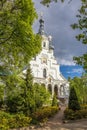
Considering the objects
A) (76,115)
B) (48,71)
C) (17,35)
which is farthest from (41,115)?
(48,71)

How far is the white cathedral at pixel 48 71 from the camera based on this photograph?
70.8 meters

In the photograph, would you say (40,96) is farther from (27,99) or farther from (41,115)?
(41,115)

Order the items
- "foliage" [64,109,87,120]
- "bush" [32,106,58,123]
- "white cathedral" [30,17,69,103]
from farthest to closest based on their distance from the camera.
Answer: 1. "white cathedral" [30,17,69,103]
2. "foliage" [64,109,87,120]
3. "bush" [32,106,58,123]

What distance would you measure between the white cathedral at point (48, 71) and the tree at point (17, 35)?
51.3 meters

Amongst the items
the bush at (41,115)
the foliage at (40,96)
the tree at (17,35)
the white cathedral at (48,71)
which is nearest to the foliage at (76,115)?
the bush at (41,115)

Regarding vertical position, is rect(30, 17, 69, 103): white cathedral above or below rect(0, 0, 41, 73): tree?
above

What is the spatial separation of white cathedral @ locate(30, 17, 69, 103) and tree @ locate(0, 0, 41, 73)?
168ft

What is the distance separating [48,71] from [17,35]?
5664 cm

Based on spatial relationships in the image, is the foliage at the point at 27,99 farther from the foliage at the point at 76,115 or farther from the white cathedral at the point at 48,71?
the white cathedral at the point at 48,71

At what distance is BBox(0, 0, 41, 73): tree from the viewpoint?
54.3ft

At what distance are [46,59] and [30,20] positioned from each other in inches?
2209

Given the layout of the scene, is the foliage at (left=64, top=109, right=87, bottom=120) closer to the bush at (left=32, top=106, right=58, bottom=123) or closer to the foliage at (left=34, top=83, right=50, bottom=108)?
the bush at (left=32, top=106, right=58, bottom=123)

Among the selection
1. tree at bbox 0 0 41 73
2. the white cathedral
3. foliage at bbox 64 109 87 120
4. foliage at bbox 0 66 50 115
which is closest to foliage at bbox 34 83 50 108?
foliage at bbox 0 66 50 115

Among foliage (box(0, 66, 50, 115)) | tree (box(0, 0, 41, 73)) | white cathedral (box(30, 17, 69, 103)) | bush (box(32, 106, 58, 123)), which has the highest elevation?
white cathedral (box(30, 17, 69, 103))
